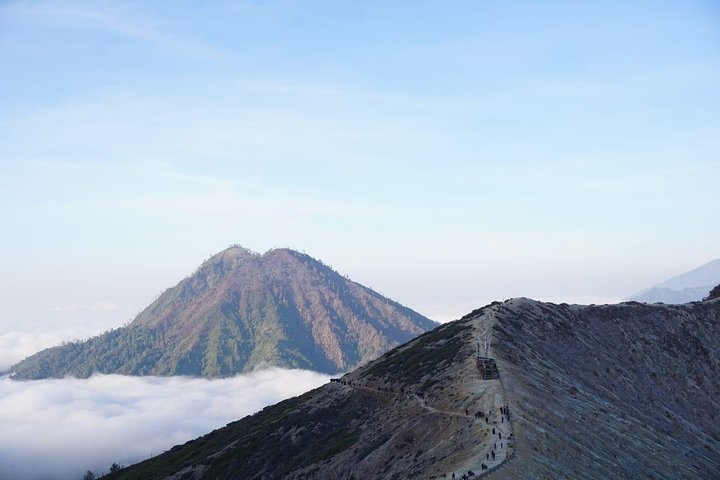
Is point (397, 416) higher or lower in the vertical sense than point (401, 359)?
lower

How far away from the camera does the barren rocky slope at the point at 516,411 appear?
88188 mm

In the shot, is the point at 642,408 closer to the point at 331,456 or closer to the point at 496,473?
the point at 331,456

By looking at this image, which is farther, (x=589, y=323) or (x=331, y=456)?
(x=589, y=323)

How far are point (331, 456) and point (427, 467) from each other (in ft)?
121

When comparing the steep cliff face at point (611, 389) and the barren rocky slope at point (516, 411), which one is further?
the steep cliff face at point (611, 389)

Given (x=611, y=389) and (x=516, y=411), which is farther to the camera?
(x=611, y=389)

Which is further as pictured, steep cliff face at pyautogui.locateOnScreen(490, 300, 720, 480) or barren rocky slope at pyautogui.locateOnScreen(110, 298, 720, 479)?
steep cliff face at pyautogui.locateOnScreen(490, 300, 720, 480)

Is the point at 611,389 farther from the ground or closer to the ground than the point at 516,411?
closer to the ground

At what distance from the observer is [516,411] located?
95062mm

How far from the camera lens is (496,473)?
70938mm

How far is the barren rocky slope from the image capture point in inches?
3472

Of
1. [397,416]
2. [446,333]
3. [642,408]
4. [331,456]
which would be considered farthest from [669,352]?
[331,456]

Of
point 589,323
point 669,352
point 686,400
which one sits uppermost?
point 589,323

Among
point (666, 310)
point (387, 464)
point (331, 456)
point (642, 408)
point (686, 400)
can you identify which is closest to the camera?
point (387, 464)
